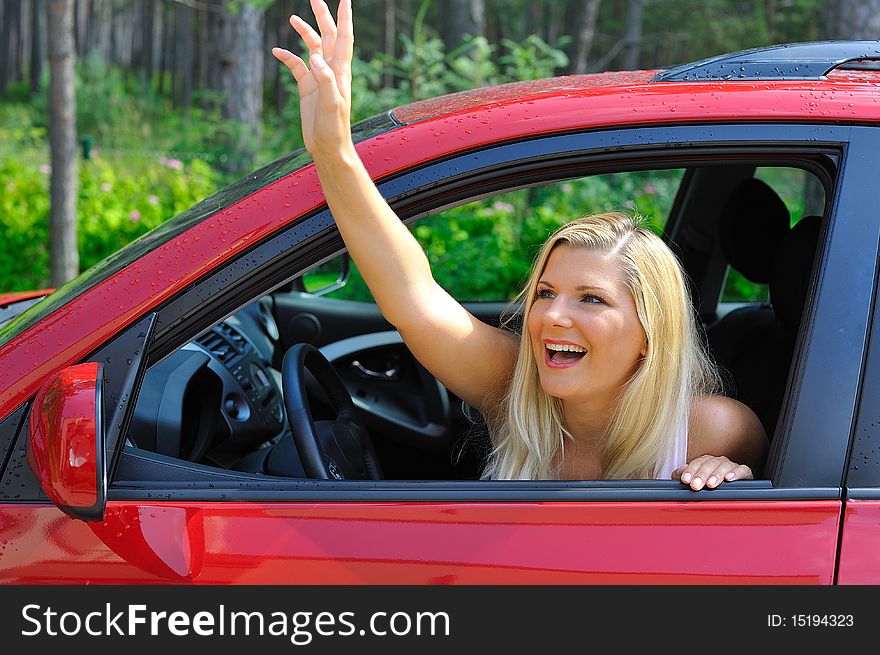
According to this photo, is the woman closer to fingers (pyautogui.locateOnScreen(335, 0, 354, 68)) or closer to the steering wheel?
fingers (pyautogui.locateOnScreen(335, 0, 354, 68))

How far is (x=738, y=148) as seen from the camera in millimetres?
1579

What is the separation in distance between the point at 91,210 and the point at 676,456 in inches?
231

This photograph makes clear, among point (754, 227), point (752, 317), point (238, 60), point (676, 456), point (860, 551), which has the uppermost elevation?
point (238, 60)

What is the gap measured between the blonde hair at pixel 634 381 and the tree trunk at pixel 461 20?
9.19m

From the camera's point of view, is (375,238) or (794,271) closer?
(375,238)

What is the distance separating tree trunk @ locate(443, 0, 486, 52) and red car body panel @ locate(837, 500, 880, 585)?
9624 mm

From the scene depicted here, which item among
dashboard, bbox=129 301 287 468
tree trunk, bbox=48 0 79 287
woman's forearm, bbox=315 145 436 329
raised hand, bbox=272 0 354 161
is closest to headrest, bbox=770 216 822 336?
woman's forearm, bbox=315 145 436 329

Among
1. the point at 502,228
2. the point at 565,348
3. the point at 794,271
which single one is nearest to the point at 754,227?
the point at 794,271

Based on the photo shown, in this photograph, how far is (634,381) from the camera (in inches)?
65.5

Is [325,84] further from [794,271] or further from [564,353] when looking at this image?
[794,271]

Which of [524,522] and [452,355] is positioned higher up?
[452,355]

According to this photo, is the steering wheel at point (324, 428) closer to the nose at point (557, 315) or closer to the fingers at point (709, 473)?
the nose at point (557, 315)

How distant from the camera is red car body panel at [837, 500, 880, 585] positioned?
1.43 metres

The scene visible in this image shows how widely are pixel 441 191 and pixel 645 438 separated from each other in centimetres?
53
